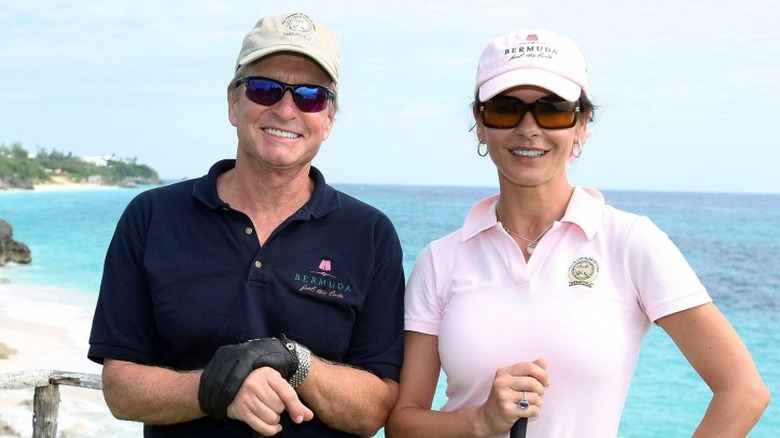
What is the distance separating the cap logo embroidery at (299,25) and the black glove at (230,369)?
3.56ft

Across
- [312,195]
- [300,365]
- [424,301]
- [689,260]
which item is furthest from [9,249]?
[300,365]

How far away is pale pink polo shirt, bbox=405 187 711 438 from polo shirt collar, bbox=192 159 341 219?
1.82 feet

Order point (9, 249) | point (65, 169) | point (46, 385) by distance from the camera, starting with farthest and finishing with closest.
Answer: point (65, 169)
point (9, 249)
point (46, 385)

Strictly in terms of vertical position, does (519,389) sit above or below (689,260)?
above

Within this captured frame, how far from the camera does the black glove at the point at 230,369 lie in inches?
104

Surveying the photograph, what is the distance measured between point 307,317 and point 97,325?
0.74m

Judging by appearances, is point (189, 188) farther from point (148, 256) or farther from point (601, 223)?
point (601, 223)

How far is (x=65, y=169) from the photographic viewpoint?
148 metres

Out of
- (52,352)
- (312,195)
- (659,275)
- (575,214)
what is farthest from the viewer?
(52,352)

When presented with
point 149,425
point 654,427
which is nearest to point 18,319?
point 654,427

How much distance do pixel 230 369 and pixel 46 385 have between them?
310 centimetres

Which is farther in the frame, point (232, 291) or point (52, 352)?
point (52, 352)

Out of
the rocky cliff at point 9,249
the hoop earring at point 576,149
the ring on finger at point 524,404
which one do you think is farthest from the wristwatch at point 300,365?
the rocky cliff at point 9,249

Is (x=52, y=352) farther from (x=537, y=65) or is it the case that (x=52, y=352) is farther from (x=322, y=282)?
(x=537, y=65)
